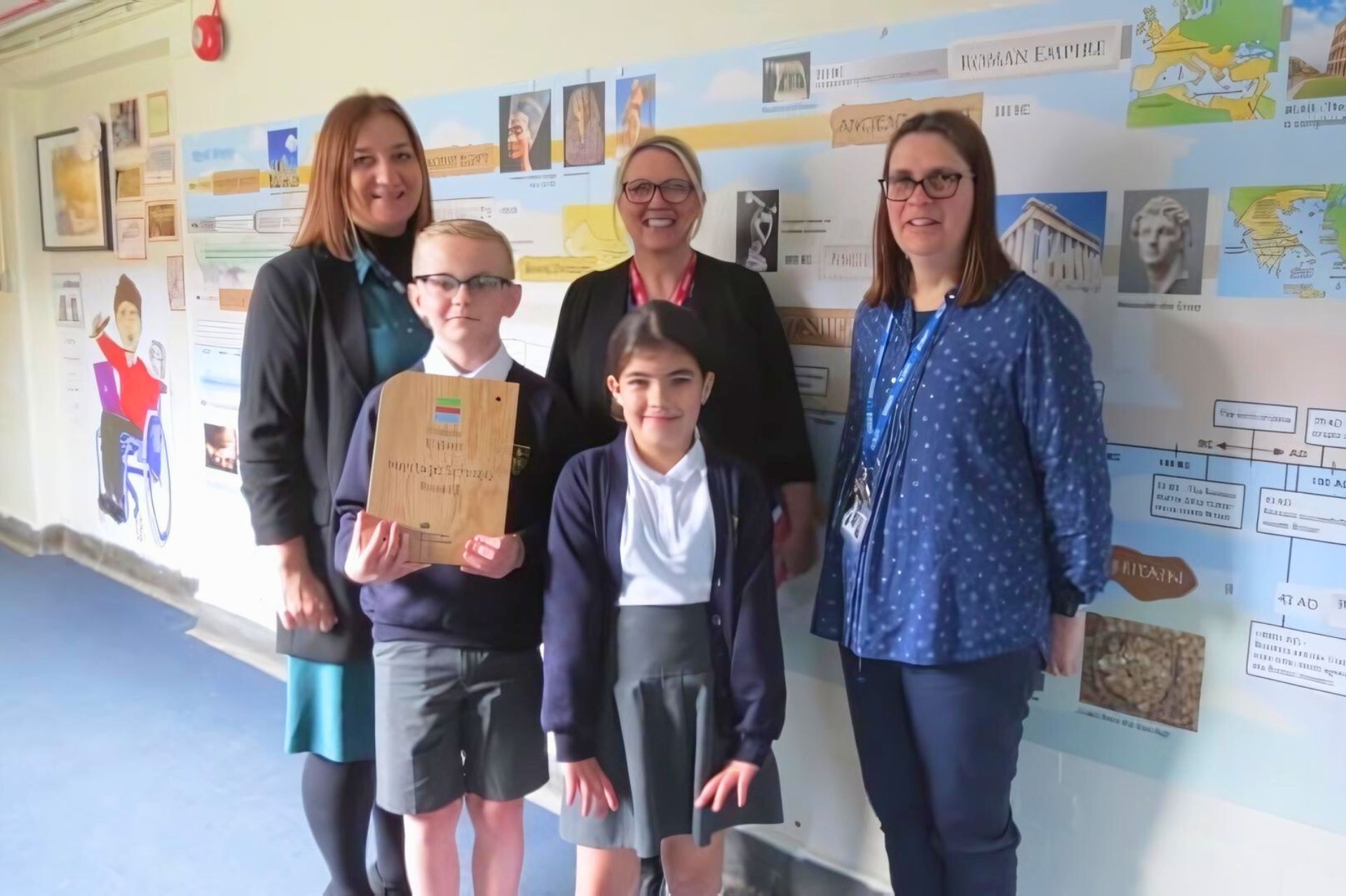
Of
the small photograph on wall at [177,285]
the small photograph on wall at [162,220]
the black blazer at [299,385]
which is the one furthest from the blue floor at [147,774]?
the small photograph on wall at [162,220]

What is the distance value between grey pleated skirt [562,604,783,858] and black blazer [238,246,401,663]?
53 centimetres

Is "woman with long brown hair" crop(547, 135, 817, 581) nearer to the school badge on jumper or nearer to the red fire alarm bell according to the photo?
the school badge on jumper

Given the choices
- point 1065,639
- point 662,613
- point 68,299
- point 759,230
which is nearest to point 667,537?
point 662,613

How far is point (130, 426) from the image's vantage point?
3.95 m

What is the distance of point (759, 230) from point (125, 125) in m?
2.98

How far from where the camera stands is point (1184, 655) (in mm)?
1472

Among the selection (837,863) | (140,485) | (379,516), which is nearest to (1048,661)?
(837,863)

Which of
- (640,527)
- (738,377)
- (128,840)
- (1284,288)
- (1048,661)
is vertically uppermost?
(1284,288)

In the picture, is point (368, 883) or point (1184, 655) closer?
point (1184, 655)

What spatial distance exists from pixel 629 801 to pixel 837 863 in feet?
2.31

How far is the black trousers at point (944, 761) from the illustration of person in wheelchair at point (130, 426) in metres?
3.23

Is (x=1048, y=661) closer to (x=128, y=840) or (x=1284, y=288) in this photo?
(x=1284, y=288)

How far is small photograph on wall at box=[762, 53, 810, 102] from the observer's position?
177cm

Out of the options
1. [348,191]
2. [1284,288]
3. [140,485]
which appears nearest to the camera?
[1284,288]
